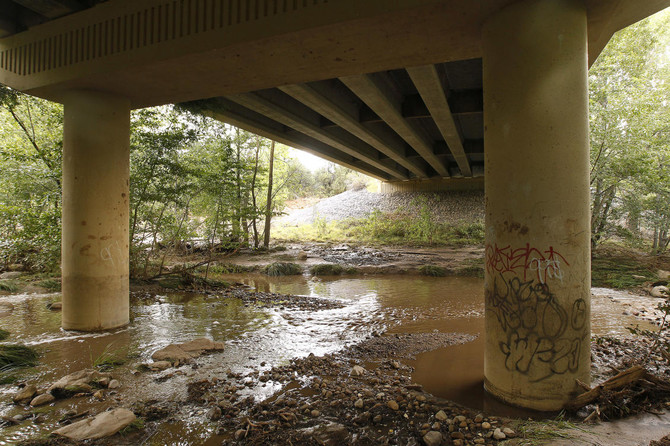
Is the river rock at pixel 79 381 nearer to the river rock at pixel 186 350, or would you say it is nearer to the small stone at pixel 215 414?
the river rock at pixel 186 350

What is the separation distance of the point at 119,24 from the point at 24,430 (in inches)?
204

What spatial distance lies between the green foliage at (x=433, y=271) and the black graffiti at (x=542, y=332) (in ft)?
32.5

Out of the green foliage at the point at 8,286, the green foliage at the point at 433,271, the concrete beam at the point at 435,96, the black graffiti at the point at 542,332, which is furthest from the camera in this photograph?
the green foliage at the point at 433,271

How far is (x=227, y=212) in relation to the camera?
10.7 meters

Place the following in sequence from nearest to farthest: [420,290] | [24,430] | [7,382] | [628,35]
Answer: [24,430]
[7,382]
[420,290]
[628,35]

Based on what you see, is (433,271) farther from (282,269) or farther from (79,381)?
(79,381)

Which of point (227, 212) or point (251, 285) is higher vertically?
point (227, 212)

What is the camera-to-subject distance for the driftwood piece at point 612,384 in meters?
3.21

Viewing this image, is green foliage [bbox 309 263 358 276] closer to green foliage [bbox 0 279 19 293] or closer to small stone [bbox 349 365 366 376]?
green foliage [bbox 0 279 19 293]

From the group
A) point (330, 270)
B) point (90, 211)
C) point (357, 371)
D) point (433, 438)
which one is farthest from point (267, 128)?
point (433, 438)

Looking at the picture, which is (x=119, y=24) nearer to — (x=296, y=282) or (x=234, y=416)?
(x=234, y=416)

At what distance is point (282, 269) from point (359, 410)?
10730mm

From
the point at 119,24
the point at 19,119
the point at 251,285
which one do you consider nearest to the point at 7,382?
the point at 119,24

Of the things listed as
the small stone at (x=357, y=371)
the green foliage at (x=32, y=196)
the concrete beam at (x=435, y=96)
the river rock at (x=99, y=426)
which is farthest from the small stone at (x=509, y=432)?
the green foliage at (x=32, y=196)
